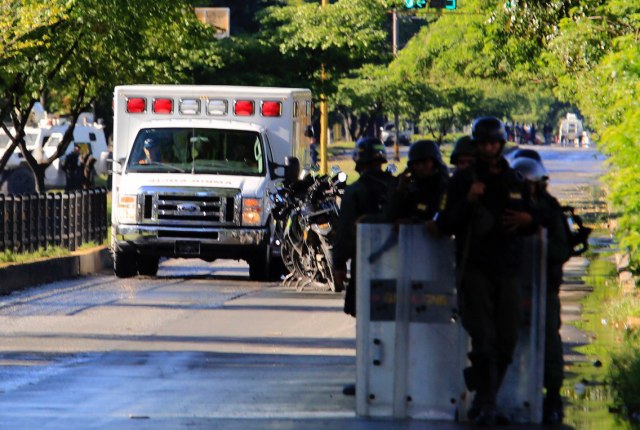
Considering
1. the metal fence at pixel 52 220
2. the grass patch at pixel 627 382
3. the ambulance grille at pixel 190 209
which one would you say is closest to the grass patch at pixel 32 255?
the metal fence at pixel 52 220

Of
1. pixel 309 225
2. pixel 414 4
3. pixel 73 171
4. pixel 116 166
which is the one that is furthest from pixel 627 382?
pixel 73 171

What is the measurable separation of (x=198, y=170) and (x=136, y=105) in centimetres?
165

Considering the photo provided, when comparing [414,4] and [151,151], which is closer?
[151,151]

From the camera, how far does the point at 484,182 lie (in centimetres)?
835

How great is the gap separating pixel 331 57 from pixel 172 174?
17068 mm

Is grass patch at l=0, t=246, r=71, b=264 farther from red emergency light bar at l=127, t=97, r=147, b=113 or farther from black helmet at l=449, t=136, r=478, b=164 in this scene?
black helmet at l=449, t=136, r=478, b=164

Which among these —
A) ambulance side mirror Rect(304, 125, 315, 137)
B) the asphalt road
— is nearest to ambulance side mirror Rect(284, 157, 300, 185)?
the asphalt road

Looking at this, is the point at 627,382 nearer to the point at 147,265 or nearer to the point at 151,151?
the point at 151,151

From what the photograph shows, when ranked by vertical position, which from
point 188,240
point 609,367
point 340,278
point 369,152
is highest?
point 369,152

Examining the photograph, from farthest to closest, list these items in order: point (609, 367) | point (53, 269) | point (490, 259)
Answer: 1. point (53, 269)
2. point (609, 367)
3. point (490, 259)

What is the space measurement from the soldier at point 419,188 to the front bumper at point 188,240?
10.4 meters

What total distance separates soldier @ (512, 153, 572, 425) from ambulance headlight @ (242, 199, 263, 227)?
10871mm

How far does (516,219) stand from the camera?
27.0ft

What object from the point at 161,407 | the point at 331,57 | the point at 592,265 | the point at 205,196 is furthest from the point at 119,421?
the point at 331,57
